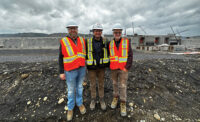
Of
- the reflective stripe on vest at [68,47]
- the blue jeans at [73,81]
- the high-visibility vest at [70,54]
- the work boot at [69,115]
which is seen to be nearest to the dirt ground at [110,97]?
the work boot at [69,115]

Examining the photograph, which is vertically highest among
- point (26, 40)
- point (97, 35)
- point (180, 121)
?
point (26, 40)

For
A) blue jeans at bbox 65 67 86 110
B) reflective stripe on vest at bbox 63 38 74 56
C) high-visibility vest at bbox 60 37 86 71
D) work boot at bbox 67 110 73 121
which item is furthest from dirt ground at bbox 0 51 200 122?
reflective stripe on vest at bbox 63 38 74 56

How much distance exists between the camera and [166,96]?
3.38 metres

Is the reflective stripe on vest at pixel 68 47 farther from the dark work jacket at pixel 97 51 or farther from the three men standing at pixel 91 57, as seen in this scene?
the dark work jacket at pixel 97 51

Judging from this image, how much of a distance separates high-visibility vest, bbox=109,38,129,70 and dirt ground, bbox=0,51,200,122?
1402mm

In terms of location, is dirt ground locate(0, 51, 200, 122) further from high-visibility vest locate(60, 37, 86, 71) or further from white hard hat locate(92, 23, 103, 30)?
white hard hat locate(92, 23, 103, 30)

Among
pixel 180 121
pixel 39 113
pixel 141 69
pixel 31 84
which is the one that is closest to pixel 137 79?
pixel 141 69

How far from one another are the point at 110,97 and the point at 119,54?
1671mm

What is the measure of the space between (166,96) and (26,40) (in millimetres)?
32136

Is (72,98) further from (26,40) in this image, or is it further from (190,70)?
(26,40)

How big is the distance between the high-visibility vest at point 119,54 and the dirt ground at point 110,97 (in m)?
1.40

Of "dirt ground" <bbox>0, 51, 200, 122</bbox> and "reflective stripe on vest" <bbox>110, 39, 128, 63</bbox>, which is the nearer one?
"reflective stripe on vest" <bbox>110, 39, 128, 63</bbox>

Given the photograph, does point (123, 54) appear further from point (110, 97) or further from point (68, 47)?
point (110, 97)

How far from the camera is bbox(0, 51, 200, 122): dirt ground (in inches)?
104
